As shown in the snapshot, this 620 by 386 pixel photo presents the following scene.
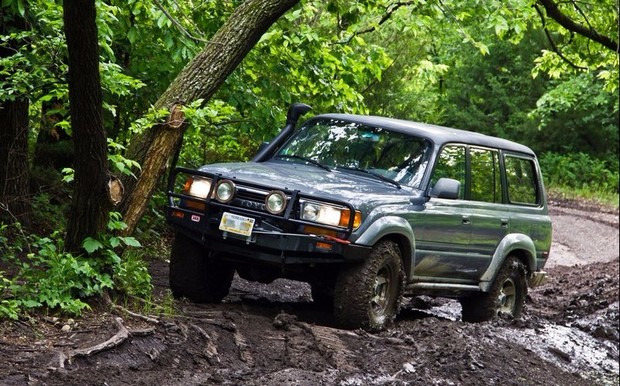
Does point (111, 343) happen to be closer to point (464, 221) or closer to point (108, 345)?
point (108, 345)

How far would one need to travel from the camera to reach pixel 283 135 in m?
10.8

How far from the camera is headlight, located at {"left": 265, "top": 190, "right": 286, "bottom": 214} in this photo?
8.87 metres

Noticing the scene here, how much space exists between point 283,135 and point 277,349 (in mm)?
3188

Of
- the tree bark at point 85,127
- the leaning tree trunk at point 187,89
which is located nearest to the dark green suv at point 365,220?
the leaning tree trunk at point 187,89

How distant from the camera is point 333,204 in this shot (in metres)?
8.84

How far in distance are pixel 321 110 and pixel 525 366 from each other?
5.83 metres

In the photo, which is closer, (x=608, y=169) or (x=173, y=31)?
(x=173, y=31)

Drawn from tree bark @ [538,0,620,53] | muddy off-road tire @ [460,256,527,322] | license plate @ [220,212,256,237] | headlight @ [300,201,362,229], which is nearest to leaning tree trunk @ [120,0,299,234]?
license plate @ [220,212,256,237]

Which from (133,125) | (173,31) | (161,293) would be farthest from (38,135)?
(133,125)

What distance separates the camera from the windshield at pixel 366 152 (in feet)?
33.3

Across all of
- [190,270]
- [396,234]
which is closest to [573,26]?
[396,234]

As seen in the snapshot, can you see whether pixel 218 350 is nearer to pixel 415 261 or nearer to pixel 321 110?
pixel 415 261

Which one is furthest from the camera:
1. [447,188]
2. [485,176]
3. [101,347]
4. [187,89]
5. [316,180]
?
[485,176]

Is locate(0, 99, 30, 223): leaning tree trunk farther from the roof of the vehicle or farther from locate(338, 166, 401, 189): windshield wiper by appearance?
locate(338, 166, 401, 189): windshield wiper
